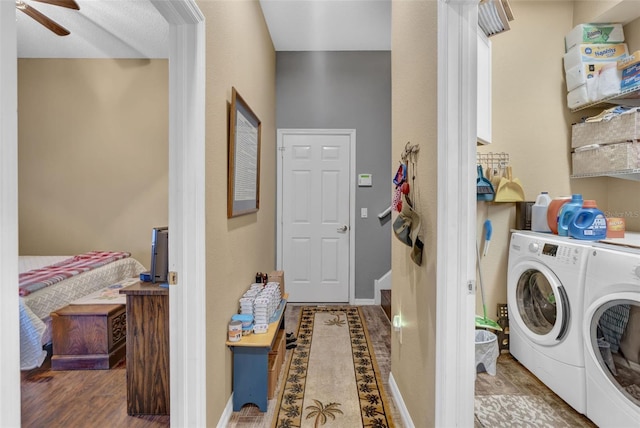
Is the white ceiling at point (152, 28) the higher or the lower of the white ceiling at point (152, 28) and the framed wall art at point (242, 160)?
the higher

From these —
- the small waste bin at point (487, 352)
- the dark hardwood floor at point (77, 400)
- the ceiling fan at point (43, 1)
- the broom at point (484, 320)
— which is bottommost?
the dark hardwood floor at point (77, 400)

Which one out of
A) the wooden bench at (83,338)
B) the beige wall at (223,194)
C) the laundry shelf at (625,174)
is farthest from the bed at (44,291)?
the laundry shelf at (625,174)

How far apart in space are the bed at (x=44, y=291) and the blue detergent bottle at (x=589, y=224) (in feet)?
12.0

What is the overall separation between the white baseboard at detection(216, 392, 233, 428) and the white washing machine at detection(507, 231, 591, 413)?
1.97 metres

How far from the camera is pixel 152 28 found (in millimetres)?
3338

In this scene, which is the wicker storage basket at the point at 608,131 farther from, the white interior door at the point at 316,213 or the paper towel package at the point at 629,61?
the white interior door at the point at 316,213

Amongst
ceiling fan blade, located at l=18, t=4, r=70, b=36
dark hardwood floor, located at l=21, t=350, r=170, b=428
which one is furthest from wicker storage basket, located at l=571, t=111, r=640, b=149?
ceiling fan blade, located at l=18, t=4, r=70, b=36

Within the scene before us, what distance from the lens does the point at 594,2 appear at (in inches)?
97.7

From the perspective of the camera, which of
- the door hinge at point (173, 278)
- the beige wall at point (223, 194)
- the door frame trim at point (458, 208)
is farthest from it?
the beige wall at point (223, 194)

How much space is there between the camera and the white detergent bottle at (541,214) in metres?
2.47

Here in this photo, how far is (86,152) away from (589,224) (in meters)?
4.94

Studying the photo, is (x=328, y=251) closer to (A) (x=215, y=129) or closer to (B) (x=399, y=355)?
(B) (x=399, y=355)

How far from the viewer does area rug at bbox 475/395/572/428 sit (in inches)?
74.9

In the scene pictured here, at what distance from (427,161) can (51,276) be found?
2.98m
